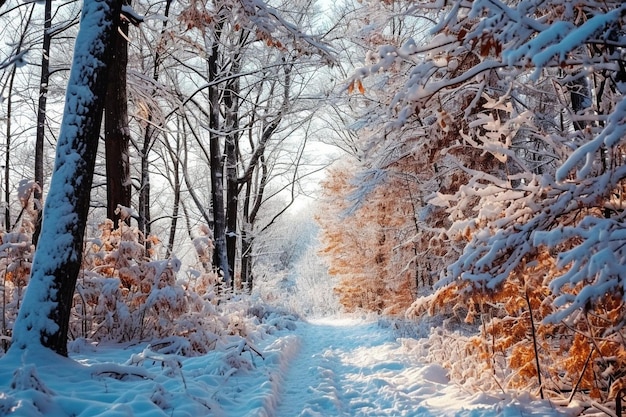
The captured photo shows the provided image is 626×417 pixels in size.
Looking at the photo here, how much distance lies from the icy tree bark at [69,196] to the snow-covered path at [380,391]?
2.24 metres

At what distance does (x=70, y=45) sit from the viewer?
13.3 meters

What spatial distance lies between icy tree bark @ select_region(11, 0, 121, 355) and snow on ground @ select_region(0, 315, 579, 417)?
28cm

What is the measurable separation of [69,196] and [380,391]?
3883mm

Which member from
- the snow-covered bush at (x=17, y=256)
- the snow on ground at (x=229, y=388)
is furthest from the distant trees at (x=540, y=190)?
the snow-covered bush at (x=17, y=256)

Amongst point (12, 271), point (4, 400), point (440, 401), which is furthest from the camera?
point (12, 271)

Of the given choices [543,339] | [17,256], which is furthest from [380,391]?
[17,256]

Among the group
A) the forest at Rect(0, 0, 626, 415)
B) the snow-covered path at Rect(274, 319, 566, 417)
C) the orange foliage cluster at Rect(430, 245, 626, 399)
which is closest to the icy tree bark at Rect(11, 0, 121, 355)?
the forest at Rect(0, 0, 626, 415)

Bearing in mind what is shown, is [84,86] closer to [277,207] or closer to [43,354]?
[43,354]

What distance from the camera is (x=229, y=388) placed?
4.51 meters

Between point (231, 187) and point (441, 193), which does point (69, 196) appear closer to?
point (441, 193)

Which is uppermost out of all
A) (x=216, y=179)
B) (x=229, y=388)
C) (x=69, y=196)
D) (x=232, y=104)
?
(x=232, y=104)

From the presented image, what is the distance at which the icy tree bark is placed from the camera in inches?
152

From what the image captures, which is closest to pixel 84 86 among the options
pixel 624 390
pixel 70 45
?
pixel 624 390

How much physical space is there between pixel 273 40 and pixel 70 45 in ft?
33.7
